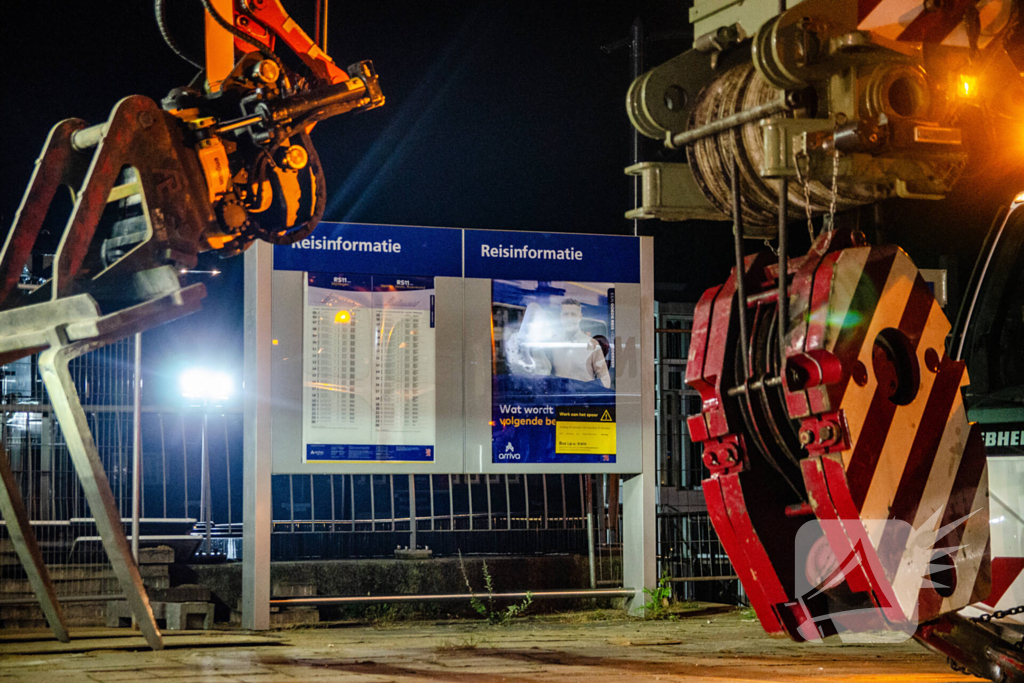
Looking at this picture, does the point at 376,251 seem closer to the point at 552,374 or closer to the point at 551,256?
the point at 551,256

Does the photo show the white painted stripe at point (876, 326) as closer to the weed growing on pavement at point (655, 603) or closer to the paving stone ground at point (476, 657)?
the paving stone ground at point (476, 657)

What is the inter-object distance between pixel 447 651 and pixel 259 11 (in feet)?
14.9

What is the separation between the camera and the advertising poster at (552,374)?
386 inches

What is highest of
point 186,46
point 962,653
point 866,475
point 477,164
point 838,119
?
point 477,164

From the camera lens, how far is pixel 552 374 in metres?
9.93

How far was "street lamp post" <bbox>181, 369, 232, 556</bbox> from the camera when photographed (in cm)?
1109

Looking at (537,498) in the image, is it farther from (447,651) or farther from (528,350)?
(447,651)

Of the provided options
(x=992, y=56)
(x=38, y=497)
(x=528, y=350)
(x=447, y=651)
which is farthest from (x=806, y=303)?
(x=38, y=497)

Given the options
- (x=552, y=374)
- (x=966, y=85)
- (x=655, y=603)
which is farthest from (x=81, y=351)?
A: (x=655, y=603)

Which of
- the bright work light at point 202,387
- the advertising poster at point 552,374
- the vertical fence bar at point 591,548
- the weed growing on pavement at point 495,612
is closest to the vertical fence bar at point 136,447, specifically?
the bright work light at point 202,387

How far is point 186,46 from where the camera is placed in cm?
802

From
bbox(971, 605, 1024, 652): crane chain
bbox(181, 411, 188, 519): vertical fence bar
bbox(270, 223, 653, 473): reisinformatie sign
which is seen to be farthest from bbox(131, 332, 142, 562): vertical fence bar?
bbox(971, 605, 1024, 652): crane chain

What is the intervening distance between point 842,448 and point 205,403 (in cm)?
902

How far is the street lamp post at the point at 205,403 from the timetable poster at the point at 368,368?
2.28 metres
